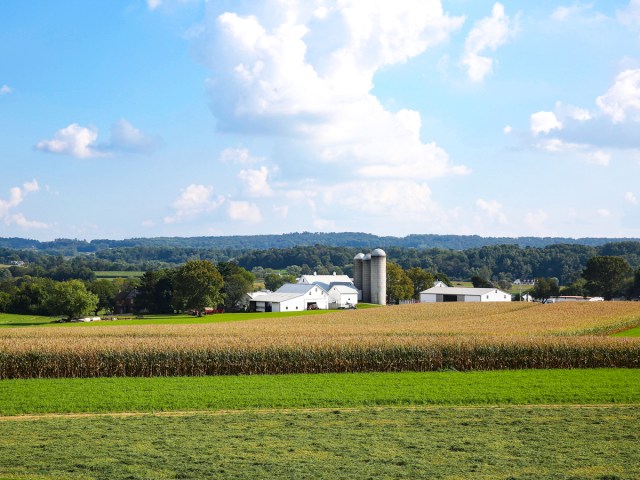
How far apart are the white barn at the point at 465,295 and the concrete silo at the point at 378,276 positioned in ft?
21.4

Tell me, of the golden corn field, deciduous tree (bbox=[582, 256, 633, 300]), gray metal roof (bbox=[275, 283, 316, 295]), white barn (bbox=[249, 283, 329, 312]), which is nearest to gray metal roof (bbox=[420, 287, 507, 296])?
white barn (bbox=[249, 283, 329, 312])

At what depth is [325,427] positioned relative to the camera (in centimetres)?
2167

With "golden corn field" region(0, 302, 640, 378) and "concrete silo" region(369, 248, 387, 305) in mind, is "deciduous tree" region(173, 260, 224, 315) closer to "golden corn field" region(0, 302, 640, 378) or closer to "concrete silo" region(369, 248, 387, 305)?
"concrete silo" region(369, 248, 387, 305)

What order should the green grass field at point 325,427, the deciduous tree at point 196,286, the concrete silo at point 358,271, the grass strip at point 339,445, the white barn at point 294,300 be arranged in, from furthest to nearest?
1. the concrete silo at point 358,271
2. the white barn at point 294,300
3. the deciduous tree at point 196,286
4. the green grass field at point 325,427
5. the grass strip at point 339,445

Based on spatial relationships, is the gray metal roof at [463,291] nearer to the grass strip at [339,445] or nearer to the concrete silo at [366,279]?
the concrete silo at [366,279]

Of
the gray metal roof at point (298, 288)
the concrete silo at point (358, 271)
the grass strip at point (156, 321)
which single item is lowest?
the grass strip at point (156, 321)

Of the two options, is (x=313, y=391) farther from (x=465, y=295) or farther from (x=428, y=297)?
(x=428, y=297)

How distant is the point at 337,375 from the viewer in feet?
112

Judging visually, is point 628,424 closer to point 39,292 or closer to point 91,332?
point 91,332

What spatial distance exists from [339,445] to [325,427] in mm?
2407

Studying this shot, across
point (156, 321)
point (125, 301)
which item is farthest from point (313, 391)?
point (125, 301)

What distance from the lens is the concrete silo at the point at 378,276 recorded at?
11238 centimetres

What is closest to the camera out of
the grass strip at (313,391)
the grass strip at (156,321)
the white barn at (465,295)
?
the grass strip at (313,391)

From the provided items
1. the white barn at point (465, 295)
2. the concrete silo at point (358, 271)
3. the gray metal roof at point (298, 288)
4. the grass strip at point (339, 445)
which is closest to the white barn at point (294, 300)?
the gray metal roof at point (298, 288)
